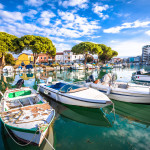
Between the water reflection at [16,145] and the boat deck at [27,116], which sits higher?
the boat deck at [27,116]

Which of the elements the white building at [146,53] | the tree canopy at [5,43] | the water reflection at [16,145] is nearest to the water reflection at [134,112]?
the water reflection at [16,145]

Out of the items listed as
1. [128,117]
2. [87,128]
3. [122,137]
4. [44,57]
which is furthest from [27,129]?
[44,57]

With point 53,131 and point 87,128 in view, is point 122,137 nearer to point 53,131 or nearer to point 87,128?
point 87,128

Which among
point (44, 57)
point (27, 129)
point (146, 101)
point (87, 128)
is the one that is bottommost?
point (87, 128)

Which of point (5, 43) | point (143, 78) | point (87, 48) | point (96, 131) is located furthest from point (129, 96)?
point (87, 48)

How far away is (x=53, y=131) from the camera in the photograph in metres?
5.31

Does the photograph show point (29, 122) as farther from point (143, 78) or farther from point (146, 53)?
point (146, 53)

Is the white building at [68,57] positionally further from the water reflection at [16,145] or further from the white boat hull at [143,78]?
the water reflection at [16,145]

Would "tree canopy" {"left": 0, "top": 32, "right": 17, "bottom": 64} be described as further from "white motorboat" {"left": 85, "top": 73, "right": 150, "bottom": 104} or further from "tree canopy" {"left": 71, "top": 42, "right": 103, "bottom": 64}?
"white motorboat" {"left": 85, "top": 73, "right": 150, "bottom": 104}

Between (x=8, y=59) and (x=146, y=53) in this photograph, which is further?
(x=146, y=53)

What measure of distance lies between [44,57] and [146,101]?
73.2 m

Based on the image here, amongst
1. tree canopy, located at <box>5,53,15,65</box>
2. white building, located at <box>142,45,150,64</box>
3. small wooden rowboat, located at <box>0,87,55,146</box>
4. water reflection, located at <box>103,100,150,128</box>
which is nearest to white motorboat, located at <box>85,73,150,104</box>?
water reflection, located at <box>103,100,150,128</box>

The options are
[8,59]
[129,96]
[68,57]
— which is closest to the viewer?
[129,96]

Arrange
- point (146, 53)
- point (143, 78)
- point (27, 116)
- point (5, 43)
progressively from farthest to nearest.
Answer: point (146, 53) < point (5, 43) < point (143, 78) < point (27, 116)
